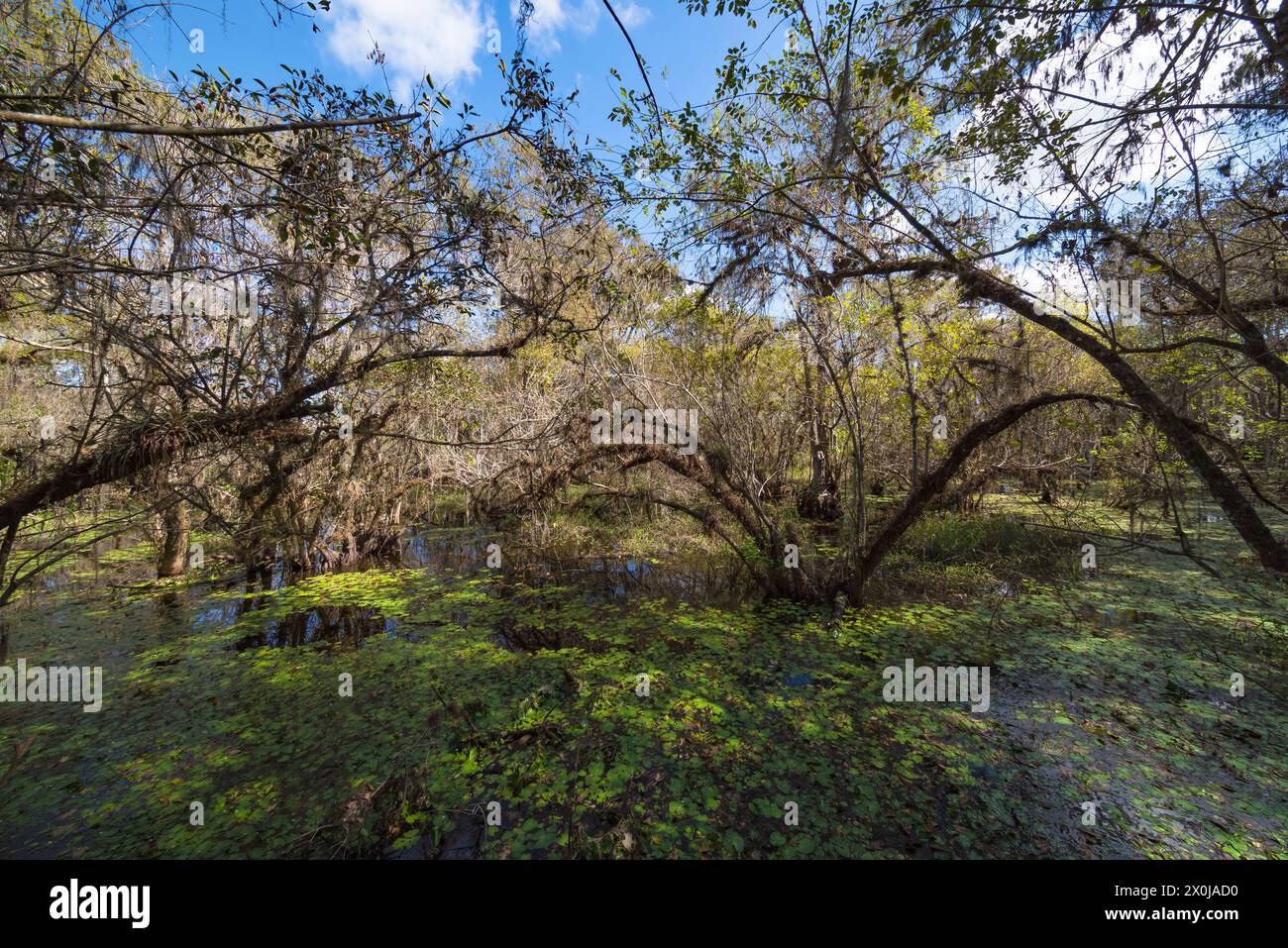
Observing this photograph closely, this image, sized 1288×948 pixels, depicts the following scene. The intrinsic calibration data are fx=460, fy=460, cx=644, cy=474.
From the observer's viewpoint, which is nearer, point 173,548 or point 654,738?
point 654,738

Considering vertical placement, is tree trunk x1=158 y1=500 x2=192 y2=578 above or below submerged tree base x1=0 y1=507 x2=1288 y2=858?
above

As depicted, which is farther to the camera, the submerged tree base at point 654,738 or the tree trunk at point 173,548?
the tree trunk at point 173,548

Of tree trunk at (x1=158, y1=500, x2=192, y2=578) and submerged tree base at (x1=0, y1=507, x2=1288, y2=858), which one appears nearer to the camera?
submerged tree base at (x1=0, y1=507, x2=1288, y2=858)

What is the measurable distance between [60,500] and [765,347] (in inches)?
375

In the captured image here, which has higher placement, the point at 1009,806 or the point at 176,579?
the point at 176,579

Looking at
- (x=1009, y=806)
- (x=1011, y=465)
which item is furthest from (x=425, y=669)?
(x=1011, y=465)

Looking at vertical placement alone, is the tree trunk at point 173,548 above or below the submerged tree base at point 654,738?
above

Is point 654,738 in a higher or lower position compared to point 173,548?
lower

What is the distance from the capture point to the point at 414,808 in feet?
9.23

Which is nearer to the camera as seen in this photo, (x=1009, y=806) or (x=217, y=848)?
(x=217, y=848)
